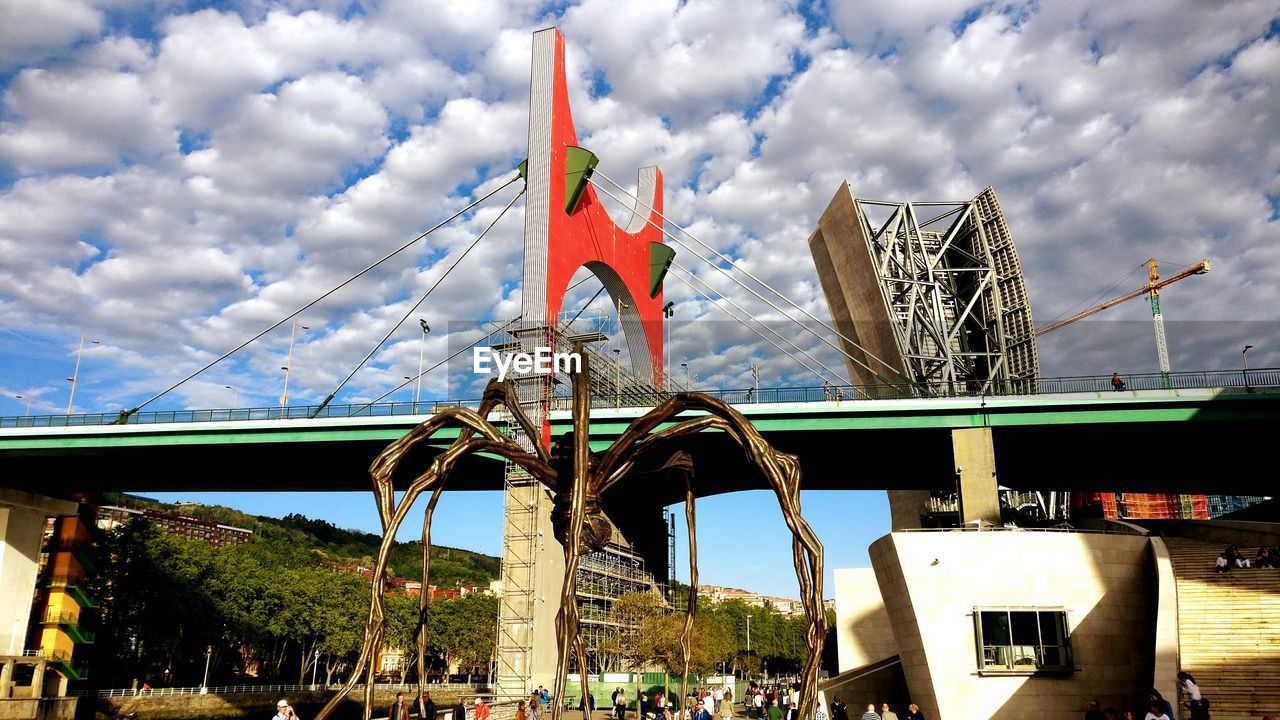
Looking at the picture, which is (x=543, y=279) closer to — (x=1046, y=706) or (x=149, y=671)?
(x=1046, y=706)

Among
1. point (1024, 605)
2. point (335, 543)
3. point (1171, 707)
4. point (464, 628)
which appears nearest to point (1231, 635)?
point (1171, 707)

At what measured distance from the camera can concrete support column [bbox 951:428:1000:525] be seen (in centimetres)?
3441

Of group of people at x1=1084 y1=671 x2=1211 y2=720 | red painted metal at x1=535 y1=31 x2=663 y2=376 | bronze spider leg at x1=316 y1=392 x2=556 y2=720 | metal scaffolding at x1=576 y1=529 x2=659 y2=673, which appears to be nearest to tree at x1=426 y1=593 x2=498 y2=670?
metal scaffolding at x1=576 y1=529 x2=659 y2=673

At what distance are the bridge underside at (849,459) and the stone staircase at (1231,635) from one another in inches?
463

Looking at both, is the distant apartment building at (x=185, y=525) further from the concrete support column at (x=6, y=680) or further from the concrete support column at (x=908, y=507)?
the concrete support column at (x=908, y=507)

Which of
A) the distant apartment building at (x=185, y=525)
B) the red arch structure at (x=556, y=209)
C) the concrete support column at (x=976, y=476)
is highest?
the red arch structure at (x=556, y=209)

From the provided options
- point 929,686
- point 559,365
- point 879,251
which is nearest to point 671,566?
point 879,251

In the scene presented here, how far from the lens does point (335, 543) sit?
6029 inches

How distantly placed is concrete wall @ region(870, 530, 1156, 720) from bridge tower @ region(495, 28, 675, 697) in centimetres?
1261

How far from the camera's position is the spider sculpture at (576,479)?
6.77 m

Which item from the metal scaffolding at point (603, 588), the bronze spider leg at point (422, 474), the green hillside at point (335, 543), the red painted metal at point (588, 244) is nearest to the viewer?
the bronze spider leg at point (422, 474)

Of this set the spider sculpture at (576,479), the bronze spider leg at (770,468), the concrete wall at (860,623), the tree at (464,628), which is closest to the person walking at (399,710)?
the spider sculpture at (576,479)

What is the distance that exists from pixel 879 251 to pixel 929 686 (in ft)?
116

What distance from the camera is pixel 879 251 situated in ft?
186
